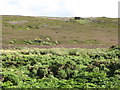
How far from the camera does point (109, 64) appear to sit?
19.8 meters

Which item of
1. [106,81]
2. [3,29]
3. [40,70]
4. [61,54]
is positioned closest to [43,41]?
[3,29]

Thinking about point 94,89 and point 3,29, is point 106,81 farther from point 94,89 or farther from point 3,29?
point 3,29

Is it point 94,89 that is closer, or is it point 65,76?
point 94,89

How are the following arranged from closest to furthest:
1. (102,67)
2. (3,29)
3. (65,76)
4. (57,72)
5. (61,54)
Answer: (65,76), (57,72), (102,67), (61,54), (3,29)

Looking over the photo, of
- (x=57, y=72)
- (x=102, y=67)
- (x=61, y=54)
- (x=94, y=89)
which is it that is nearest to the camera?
(x=94, y=89)

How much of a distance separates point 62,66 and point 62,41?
26.7m

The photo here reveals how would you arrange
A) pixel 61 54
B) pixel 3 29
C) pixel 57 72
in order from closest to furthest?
1. pixel 57 72
2. pixel 61 54
3. pixel 3 29

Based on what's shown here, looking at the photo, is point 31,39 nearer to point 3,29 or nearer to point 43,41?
point 43,41

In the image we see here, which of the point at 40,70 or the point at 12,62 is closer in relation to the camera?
the point at 40,70

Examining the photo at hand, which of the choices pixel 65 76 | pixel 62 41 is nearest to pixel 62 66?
pixel 65 76

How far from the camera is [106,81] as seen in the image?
14805 millimetres

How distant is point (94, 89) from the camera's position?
13.2 m

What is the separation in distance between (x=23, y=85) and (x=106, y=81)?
16.4ft

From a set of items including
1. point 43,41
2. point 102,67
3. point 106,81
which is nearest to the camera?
point 106,81
